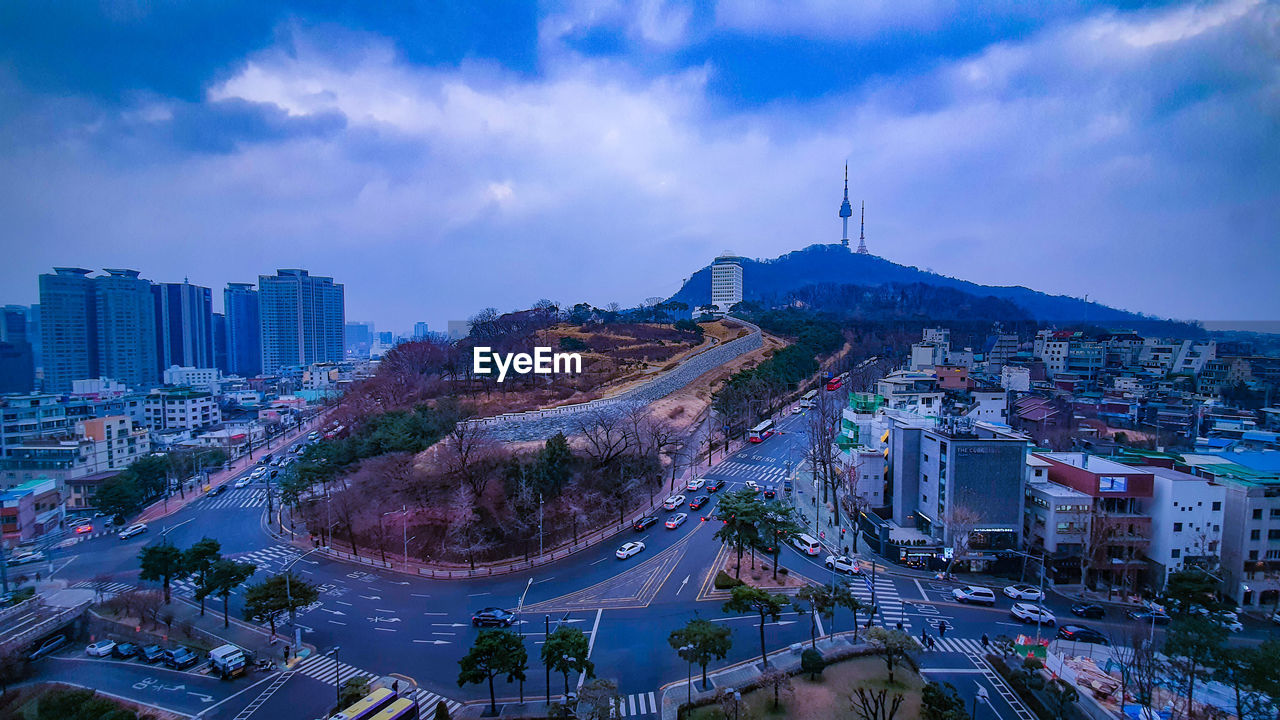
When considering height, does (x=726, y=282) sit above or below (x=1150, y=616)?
above

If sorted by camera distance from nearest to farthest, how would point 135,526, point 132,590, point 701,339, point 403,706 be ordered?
point 403,706
point 132,590
point 135,526
point 701,339

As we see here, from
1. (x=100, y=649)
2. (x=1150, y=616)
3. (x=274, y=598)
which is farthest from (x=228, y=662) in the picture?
(x=1150, y=616)

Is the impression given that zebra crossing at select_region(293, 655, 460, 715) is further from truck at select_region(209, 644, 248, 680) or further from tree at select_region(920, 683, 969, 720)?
tree at select_region(920, 683, 969, 720)

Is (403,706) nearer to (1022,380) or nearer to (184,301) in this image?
(1022,380)

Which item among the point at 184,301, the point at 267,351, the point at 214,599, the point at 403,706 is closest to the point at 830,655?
the point at 403,706

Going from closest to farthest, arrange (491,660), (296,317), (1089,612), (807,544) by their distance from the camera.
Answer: (491,660) < (1089,612) < (807,544) < (296,317)

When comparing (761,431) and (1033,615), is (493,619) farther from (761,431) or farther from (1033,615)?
(761,431)

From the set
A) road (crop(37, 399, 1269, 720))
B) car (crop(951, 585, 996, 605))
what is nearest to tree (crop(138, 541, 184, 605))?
road (crop(37, 399, 1269, 720))
